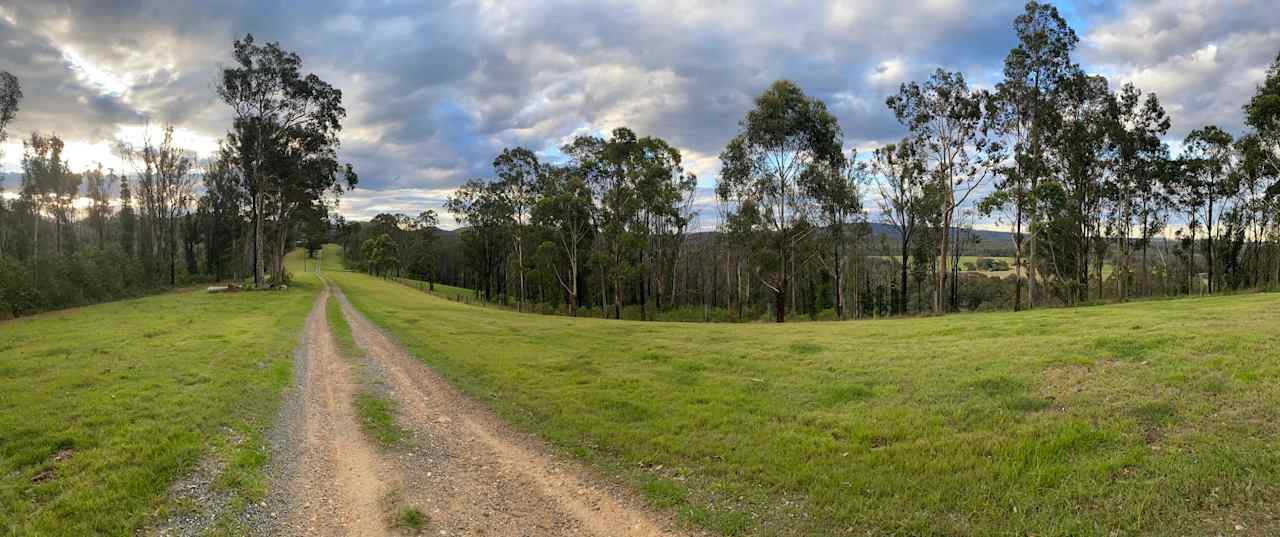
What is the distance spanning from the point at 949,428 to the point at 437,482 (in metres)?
7.35

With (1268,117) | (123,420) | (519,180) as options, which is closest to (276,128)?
(519,180)

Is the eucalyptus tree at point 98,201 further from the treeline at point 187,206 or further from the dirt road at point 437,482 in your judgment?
the dirt road at point 437,482

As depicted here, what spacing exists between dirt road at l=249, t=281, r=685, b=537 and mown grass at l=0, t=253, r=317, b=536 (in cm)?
60

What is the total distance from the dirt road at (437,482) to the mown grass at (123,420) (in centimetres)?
60

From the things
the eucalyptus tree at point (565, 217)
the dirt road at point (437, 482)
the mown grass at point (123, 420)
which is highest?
the eucalyptus tree at point (565, 217)

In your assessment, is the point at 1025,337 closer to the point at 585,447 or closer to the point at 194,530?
the point at 585,447

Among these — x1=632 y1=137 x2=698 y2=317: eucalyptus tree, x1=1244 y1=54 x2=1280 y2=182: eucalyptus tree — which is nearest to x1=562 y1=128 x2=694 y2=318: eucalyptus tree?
x1=632 y1=137 x2=698 y2=317: eucalyptus tree

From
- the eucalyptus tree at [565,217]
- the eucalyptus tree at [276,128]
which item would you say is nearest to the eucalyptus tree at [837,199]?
the eucalyptus tree at [565,217]

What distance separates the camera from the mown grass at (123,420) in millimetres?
6688

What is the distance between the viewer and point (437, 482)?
7719mm

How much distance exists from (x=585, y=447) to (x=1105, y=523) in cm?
651

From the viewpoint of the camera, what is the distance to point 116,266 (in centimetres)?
4578

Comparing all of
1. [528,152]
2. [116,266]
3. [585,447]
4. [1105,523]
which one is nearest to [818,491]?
[1105,523]

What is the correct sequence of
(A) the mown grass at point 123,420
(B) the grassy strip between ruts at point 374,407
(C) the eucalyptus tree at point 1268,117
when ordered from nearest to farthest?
(A) the mown grass at point 123,420 → (B) the grassy strip between ruts at point 374,407 → (C) the eucalyptus tree at point 1268,117
